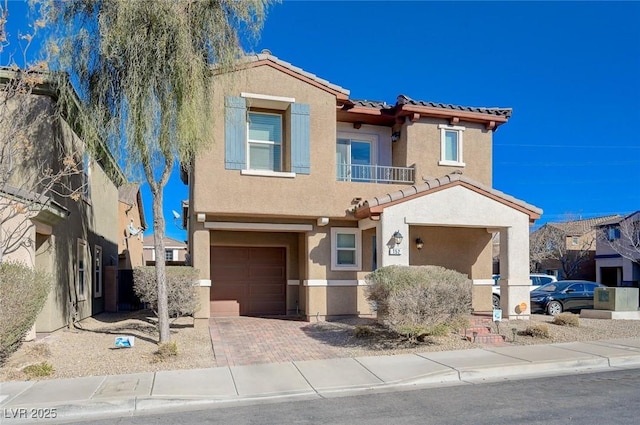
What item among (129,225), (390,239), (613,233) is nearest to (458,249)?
(390,239)

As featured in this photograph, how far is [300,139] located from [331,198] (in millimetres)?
1835

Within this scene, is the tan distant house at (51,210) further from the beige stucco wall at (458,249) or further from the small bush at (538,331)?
the small bush at (538,331)

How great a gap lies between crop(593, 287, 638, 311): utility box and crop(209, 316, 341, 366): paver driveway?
9.47m

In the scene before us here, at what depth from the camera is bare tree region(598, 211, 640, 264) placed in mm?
31891

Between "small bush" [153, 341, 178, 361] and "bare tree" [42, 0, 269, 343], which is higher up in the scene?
"bare tree" [42, 0, 269, 343]

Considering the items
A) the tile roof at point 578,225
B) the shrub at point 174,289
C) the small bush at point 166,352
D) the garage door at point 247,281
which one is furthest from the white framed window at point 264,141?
the tile roof at point 578,225

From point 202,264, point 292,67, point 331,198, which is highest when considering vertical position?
point 292,67

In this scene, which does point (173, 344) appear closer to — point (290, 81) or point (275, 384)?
point (275, 384)

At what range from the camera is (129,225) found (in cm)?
2617

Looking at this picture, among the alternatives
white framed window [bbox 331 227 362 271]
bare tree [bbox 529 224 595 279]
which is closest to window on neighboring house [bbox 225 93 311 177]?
white framed window [bbox 331 227 362 271]

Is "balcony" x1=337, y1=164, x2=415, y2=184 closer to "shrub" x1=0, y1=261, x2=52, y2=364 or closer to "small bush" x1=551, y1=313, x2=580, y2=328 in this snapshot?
"small bush" x1=551, y1=313, x2=580, y2=328

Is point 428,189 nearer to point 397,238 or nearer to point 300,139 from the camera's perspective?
point 397,238

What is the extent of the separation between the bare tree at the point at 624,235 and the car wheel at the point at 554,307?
1566 cm

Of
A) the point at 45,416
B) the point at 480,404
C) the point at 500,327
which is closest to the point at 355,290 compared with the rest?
the point at 500,327
